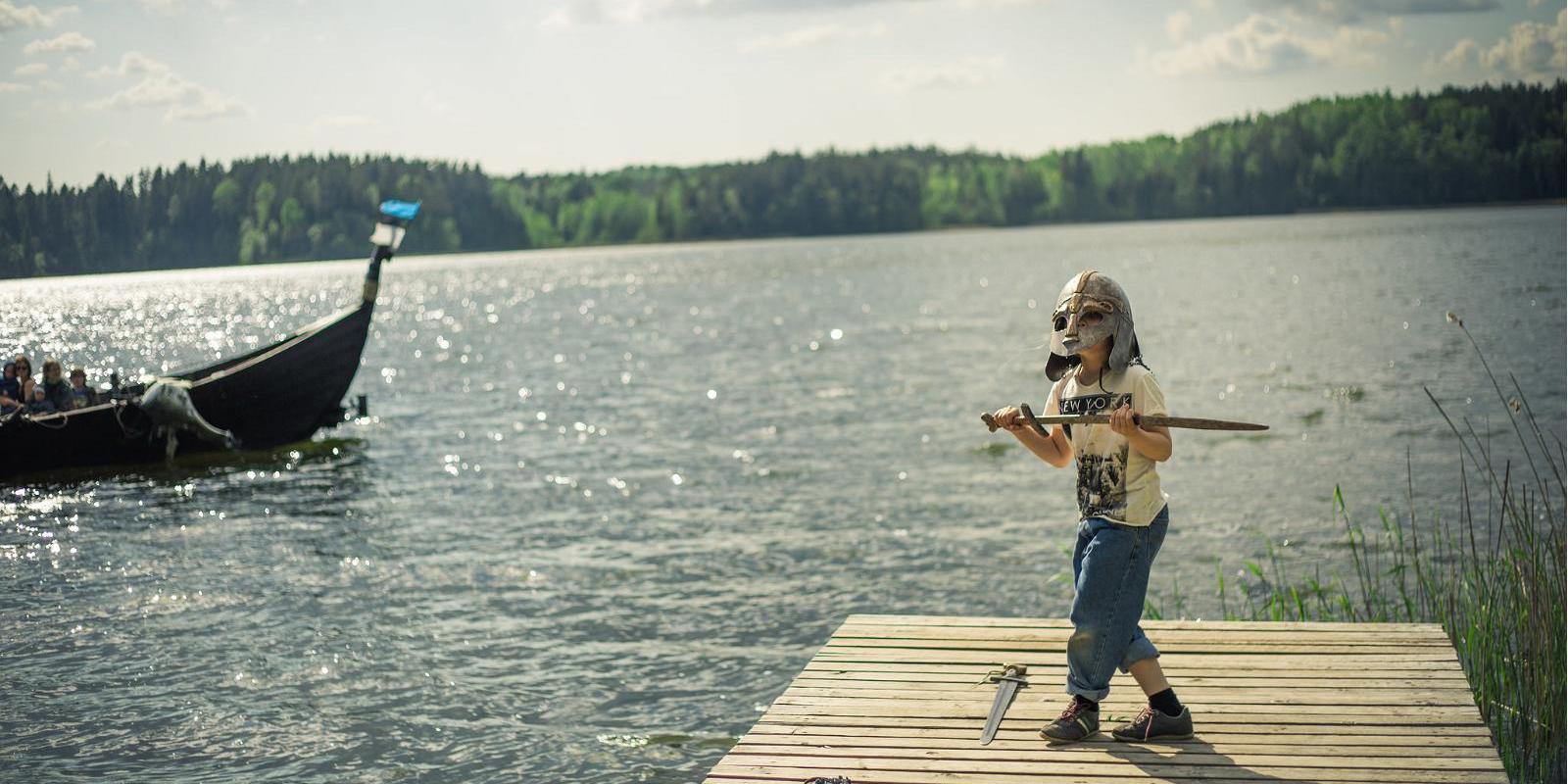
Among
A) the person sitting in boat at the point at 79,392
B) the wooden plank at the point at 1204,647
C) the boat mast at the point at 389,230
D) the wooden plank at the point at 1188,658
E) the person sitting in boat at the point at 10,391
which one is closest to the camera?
the wooden plank at the point at 1188,658

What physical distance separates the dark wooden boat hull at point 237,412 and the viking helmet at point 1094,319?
19.4 meters

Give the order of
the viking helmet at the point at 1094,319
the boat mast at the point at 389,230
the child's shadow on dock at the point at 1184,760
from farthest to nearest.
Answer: the boat mast at the point at 389,230 < the viking helmet at the point at 1094,319 < the child's shadow on dock at the point at 1184,760

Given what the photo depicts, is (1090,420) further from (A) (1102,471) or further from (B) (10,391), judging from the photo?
(B) (10,391)

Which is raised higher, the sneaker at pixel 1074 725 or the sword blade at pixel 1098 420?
the sword blade at pixel 1098 420

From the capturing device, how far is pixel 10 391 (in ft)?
70.0

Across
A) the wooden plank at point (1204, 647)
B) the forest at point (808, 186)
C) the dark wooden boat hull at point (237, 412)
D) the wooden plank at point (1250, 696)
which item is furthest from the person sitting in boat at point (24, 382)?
the wooden plank at point (1250, 696)

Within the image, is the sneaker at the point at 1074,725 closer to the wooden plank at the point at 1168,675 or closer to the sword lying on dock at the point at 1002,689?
the sword lying on dock at the point at 1002,689

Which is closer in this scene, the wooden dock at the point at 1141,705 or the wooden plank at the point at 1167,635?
the wooden dock at the point at 1141,705

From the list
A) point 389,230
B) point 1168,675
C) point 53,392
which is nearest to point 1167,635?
point 1168,675

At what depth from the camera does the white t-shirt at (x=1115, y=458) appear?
15.7ft

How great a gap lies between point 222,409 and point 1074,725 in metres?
22.0

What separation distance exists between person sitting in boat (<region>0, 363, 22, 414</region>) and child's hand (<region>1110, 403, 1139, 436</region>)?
67.4 ft

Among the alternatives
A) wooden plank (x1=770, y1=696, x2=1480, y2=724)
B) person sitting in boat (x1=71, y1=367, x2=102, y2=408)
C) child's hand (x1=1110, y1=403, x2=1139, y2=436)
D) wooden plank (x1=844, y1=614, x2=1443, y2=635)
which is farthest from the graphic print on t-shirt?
person sitting in boat (x1=71, y1=367, x2=102, y2=408)

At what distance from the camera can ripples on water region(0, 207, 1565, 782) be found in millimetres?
9836
